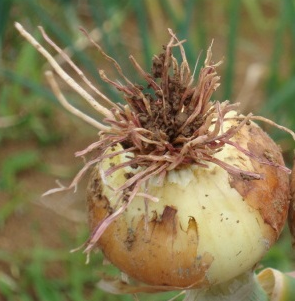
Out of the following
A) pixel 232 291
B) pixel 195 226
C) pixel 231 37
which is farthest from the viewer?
pixel 231 37

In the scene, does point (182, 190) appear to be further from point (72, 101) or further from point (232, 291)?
point (72, 101)

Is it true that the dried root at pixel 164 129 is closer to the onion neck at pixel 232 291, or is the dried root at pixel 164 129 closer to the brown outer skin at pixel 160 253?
the brown outer skin at pixel 160 253

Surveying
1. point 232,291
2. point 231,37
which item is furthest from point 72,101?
point 232,291

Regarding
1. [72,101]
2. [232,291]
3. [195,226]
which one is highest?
[195,226]

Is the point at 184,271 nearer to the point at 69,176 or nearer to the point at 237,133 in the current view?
the point at 237,133

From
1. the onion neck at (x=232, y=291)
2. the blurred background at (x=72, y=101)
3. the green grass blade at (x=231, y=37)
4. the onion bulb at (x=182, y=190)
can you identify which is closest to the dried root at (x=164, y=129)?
the onion bulb at (x=182, y=190)

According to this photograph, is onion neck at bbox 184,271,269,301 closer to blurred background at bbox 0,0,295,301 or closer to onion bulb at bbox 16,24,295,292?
onion bulb at bbox 16,24,295,292
